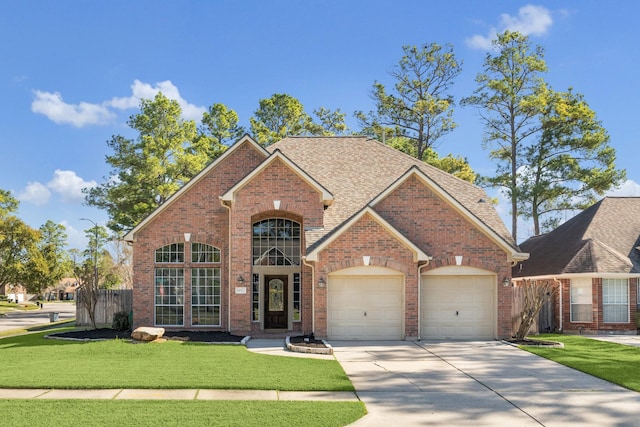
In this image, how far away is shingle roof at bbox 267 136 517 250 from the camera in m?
23.1

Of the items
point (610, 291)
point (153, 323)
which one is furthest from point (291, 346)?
point (610, 291)

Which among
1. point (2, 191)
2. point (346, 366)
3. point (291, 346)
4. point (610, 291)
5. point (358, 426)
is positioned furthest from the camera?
point (2, 191)

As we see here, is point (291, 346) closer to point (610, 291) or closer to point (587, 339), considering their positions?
point (587, 339)

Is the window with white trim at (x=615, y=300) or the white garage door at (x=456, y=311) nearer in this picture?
the white garage door at (x=456, y=311)

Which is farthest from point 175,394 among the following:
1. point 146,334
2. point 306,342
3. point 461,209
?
point 461,209

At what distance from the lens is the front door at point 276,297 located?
22562 mm

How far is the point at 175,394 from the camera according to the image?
11.0m

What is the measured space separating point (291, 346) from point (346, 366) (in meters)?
2.99

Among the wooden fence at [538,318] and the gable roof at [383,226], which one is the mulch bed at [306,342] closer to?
the gable roof at [383,226]

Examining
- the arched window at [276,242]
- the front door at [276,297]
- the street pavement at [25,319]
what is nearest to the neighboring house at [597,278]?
the arched window at [276,242]

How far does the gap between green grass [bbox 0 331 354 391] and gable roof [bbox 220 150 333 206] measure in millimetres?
5551

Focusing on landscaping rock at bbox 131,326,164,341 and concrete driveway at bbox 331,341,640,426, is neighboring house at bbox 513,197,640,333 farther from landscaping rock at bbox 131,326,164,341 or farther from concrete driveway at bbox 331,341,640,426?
landscaping rock at bbox 131,326,164,341

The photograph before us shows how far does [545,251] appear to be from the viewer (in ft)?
94.0

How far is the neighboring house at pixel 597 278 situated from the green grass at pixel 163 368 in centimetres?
1325
